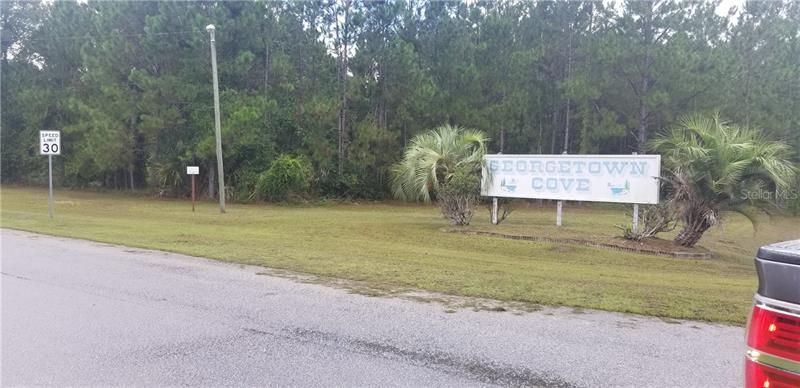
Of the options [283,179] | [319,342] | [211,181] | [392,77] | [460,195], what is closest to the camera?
[319,342]

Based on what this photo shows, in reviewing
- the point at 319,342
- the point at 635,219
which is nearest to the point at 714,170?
the point at 635,219

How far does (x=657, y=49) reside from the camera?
2777 cm

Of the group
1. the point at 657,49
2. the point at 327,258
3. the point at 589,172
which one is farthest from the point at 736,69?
the point at 327,258

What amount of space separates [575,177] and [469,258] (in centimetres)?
569

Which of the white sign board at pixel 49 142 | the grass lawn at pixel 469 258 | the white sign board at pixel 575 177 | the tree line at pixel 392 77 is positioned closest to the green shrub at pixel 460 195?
the white sign board at pixel 575 177

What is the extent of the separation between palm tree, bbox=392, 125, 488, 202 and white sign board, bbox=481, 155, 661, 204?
0.55 meters

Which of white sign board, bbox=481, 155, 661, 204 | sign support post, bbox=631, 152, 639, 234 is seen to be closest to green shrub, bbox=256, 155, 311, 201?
white sign board, bbox=481, 155, 661, 204

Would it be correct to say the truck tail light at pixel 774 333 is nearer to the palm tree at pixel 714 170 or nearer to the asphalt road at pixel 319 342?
the asphalt road at pixel 319 342

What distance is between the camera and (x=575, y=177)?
15594 mm

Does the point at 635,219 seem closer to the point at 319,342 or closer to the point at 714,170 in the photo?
the point at 714,170

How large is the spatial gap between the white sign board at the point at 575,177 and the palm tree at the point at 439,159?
0.55m

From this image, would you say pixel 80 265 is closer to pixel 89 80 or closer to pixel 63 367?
pixel 63 367

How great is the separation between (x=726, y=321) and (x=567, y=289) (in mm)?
1956

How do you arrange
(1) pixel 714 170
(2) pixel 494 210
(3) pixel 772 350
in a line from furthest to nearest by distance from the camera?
1. (2) pixel 494 210
2. (1) pixel 714 170
3. (3) pixel 772 350
